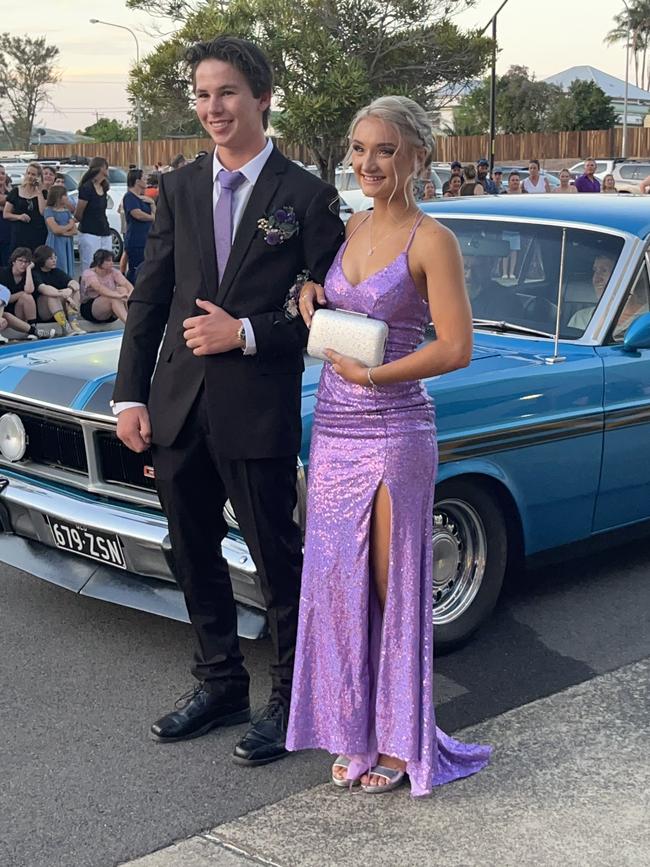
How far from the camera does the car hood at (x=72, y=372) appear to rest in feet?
14.3

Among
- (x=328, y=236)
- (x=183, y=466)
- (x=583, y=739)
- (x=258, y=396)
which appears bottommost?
(x=583, y=739)

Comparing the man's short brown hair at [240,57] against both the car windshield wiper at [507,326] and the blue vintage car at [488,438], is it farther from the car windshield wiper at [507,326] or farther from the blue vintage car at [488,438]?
the car windshield wiper at [507,326]

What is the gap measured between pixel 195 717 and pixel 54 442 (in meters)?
1.39

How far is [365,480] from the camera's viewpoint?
10.8 feet

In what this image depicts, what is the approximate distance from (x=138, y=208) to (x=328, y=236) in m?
11.5

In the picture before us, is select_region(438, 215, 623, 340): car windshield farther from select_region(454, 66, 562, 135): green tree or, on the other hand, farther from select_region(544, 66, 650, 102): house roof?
select_region(544, 66, 650, 102): house roof

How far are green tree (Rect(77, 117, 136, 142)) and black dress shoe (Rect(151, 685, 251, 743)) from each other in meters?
74.5

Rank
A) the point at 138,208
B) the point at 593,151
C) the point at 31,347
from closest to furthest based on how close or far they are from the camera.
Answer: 1. the point at 31,347
2. the point at 138,208
3. the point at 593,151

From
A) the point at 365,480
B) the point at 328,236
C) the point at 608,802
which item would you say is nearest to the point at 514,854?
the point at 608,802

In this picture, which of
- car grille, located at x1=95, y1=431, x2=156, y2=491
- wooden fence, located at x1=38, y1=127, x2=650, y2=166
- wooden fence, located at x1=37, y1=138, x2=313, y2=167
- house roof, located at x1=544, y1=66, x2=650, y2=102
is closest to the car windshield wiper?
car grille, located at x1=95, y1=431, x2=156, y2=491

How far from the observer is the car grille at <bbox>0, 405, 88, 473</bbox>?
455 cm

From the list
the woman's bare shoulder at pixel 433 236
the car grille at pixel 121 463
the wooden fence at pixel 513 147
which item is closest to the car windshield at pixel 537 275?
the car grille at pixel 121 463

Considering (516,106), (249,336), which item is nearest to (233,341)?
(249,336)

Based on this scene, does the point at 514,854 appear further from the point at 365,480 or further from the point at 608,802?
the point at 365,480
